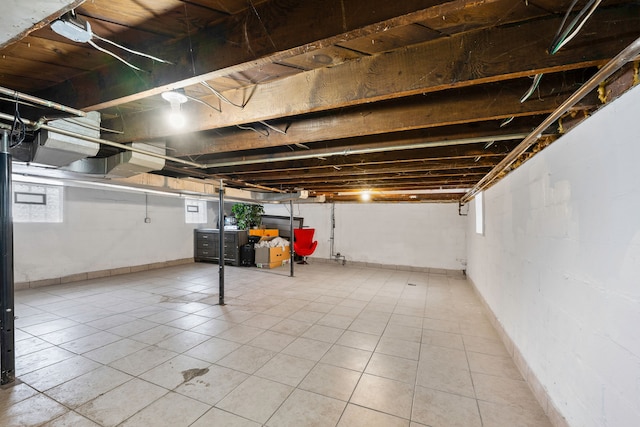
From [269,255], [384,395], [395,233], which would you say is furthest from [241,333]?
[395,233]

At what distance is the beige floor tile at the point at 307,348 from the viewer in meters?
2.50

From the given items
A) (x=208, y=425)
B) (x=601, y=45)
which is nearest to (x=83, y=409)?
(x=208, y=425)

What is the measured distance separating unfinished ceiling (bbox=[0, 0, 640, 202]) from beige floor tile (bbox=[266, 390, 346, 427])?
1.96 metres

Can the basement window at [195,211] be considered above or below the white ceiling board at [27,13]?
below

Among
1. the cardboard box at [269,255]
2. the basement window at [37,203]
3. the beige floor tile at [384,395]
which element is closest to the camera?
the beige floor tile at [384,395]

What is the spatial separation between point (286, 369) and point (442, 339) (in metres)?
1.79

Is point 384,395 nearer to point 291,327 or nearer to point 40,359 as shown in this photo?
point 291,327

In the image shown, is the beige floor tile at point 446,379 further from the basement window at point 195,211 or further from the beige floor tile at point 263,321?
the basement window at point 195,211

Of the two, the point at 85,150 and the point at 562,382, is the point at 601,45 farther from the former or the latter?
the point at 85,150

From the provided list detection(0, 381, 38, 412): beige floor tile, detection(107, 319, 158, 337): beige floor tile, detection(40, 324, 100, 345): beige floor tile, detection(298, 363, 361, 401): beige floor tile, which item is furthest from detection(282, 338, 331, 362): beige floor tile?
detection(40, 324, 100, 345): beige floor tile

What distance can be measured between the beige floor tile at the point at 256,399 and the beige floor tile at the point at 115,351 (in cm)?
132

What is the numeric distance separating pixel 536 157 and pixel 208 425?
3.04 metres

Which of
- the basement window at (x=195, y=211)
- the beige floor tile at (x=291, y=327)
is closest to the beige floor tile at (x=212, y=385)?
the beige floor tile at (x=291, y=327)

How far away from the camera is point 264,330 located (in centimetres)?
303
